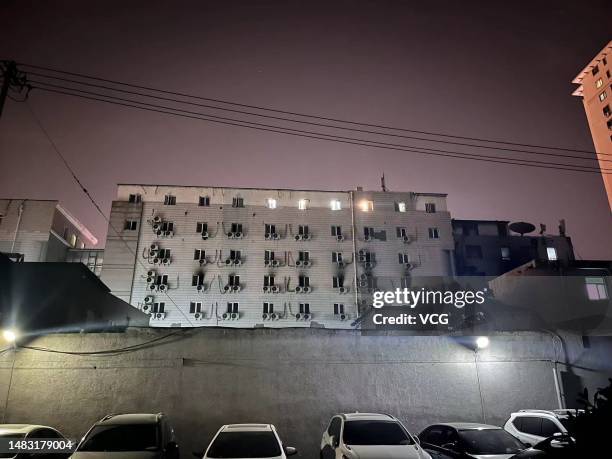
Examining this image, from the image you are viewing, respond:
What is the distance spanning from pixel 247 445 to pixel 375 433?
10.00ft

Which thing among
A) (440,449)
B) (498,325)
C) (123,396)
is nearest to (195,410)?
(123,396)

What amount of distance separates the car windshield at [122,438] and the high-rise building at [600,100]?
255ft

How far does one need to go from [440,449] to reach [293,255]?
114 feet

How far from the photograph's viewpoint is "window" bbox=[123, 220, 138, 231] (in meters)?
43.9

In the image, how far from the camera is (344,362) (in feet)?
46.6

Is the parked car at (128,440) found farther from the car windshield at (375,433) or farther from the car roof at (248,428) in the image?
the car windshield at (375,433)

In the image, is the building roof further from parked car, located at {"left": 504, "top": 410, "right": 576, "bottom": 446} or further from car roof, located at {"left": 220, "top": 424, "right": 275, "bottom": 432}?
car roof, located at {"left": 220, "top": 424, "right": 275, "bottom": 432}

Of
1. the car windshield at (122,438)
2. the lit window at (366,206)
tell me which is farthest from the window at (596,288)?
the car windshield at (122,438)

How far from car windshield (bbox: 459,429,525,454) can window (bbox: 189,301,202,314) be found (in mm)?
34878

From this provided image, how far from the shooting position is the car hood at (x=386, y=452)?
29.3ft

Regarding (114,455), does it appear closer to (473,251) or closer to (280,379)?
(280,379)

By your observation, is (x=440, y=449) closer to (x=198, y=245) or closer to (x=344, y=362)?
(x=344, y=362)

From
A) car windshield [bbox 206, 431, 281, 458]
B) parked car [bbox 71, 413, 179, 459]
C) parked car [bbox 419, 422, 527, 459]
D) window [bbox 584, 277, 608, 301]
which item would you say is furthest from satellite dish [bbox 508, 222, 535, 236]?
parked car [bbox 71, 413, 179, 459]

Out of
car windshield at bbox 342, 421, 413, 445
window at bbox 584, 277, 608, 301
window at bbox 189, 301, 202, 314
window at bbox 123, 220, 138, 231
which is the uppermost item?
window at bbox 123, 220, 138, 231
